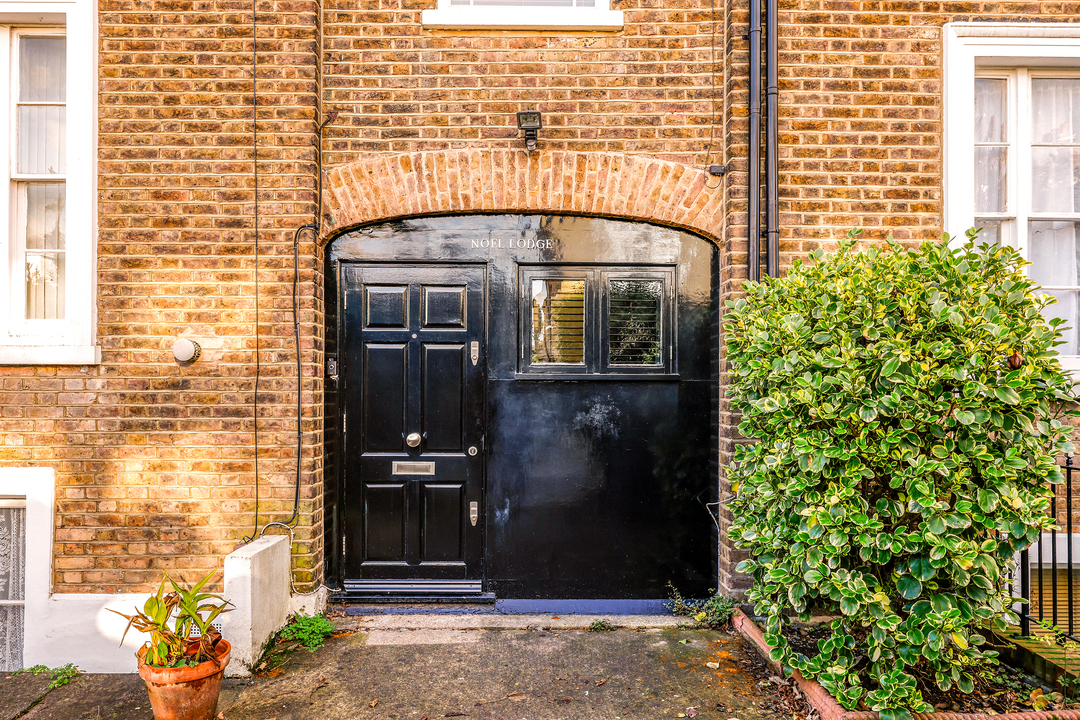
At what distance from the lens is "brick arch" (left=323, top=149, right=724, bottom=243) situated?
4.11 m

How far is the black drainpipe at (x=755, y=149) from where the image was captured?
3.99 meters

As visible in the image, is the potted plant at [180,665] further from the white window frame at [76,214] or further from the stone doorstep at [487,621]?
the white window frame at [76,214]

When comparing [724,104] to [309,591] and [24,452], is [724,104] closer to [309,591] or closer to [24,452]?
[309,591]

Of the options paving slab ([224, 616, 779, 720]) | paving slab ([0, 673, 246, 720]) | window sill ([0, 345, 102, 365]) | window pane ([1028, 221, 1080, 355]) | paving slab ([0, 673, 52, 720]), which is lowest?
paving slab ([0, 673, 52, 720])

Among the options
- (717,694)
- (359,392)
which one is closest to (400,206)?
(359,392)

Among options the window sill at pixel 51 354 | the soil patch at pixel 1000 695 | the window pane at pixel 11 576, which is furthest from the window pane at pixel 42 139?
the soil patch at pixel 1000 695

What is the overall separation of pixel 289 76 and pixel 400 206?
3.74 ft

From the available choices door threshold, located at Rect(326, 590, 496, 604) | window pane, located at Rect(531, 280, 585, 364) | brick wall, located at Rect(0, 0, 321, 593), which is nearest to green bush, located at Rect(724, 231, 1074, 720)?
window pane, located at Rect(531, 280, 585, 364)

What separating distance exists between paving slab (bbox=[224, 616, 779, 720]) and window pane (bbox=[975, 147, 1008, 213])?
365 cm

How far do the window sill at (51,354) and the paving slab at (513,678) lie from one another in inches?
95.3

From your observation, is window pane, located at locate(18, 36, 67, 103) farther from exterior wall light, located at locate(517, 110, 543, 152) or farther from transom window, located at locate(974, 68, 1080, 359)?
transom window, located at locate(974, 68, 1080, 359)

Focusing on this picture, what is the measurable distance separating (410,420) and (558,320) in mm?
1331

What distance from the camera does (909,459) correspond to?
8.97 feet

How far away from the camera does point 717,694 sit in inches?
127
